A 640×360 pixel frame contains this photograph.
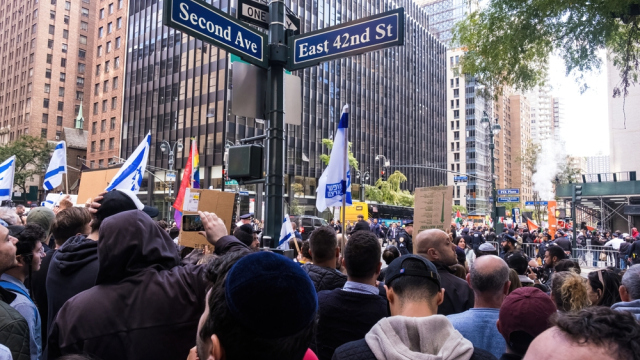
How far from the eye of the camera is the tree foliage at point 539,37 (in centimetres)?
909

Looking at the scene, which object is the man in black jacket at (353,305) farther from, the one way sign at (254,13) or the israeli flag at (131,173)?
the israeli flag at (131,173)

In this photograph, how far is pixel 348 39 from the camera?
17.8ft

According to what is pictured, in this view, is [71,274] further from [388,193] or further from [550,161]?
[550,161]

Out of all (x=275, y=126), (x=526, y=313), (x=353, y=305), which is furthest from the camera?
(x=275, y=126)

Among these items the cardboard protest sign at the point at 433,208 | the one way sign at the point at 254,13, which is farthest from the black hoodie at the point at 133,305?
the cardboard protest sign at the point at 433,208

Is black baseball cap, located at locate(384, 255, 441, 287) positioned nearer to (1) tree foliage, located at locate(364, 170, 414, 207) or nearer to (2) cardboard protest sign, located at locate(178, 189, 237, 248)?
(2) cardboard protest sign, located at locate(178, 189, 237, 248)

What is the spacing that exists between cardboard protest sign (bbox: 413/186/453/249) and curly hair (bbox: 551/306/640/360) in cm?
631

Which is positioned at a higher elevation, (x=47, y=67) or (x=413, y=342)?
(x=47, y=67)

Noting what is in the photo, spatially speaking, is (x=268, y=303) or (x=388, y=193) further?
(x=388, y=193)

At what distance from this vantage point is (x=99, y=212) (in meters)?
3.19

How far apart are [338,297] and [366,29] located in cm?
330

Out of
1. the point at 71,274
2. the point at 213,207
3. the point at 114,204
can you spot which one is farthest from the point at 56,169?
the point at 71,274

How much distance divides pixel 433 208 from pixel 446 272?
3.44m

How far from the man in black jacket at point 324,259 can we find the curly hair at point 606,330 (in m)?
2.88
